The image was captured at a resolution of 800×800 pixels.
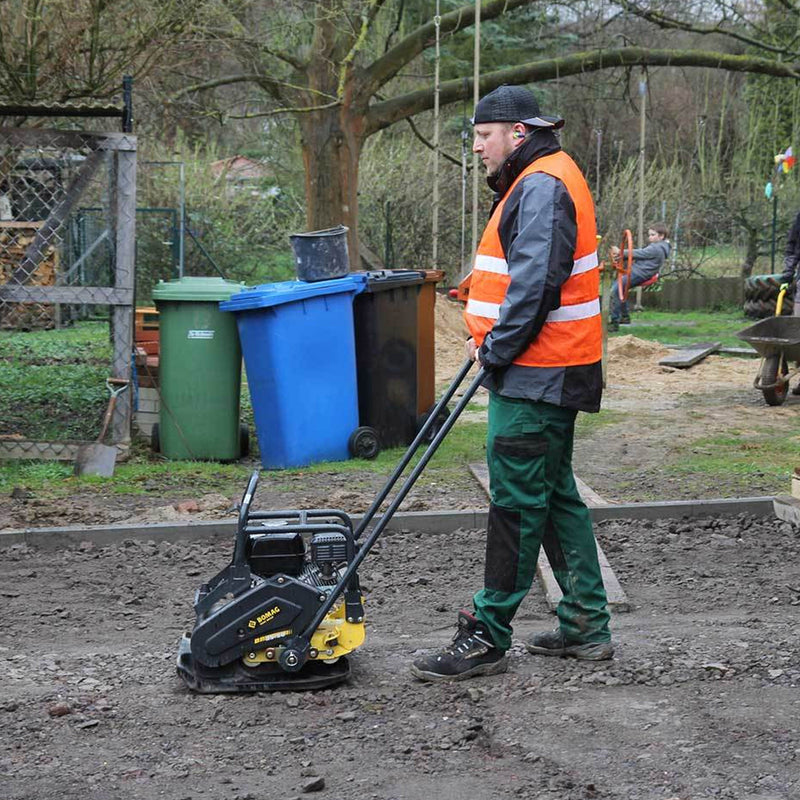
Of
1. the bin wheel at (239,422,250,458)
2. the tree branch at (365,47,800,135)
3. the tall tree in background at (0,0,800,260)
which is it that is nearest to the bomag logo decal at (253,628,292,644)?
the bin wheel at (239,422,250,458)

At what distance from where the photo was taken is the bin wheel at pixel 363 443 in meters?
8.86

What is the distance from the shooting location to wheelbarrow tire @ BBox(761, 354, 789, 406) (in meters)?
11.5

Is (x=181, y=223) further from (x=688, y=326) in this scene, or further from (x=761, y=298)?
(x=761, y=298)

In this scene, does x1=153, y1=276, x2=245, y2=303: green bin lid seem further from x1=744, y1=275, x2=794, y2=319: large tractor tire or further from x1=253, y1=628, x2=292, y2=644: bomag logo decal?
x1=744, y1=275, x2=794, y2=319: large tractor tire

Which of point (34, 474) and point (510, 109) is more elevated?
point (510, 109)

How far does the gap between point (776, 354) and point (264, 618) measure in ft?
27.2

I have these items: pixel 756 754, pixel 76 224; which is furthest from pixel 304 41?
pixel 756 754

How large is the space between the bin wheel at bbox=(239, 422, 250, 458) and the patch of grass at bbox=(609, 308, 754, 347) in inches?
376

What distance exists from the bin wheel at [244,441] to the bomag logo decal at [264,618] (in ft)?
16.5

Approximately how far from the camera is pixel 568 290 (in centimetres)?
437

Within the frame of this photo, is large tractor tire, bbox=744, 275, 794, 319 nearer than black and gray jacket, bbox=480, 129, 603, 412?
No

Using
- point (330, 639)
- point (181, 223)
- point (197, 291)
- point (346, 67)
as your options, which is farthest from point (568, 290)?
point (181, 223)

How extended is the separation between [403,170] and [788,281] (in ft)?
32.5

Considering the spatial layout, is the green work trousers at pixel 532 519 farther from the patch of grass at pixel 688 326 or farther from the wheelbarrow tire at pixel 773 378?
the patch of grass at pixel 688 326
